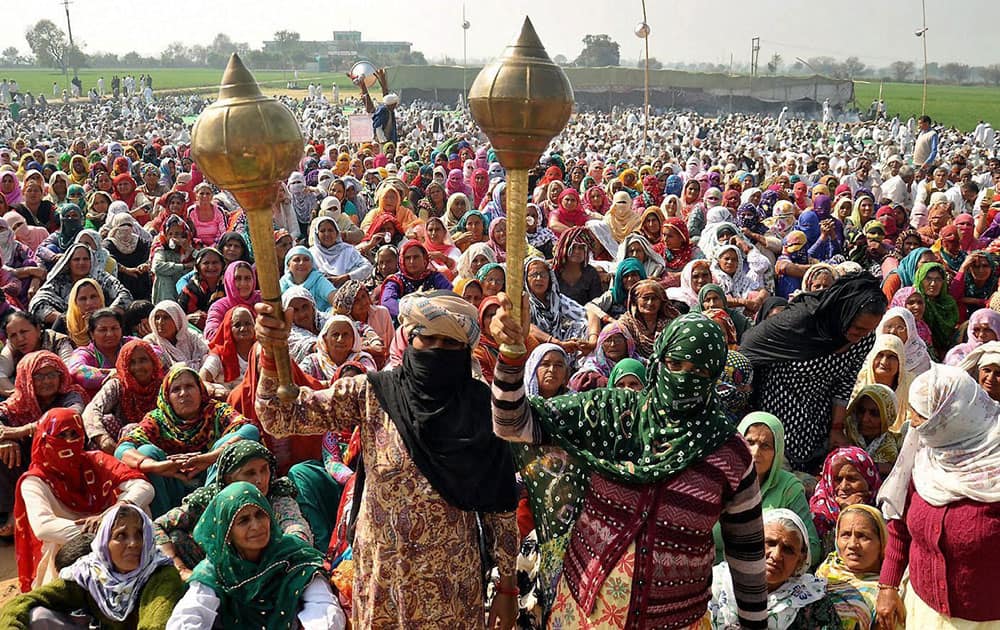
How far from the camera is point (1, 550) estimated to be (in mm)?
4598

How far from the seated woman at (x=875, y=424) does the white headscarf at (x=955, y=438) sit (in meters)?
1.26

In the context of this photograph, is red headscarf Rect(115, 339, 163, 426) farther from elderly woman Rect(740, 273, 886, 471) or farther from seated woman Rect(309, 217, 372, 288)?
elderly woman Rect(740, 273, 886, 471)

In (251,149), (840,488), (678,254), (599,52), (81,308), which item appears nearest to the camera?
(251,149)

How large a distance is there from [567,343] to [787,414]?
154cm

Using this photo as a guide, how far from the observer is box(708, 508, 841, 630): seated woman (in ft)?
8.41

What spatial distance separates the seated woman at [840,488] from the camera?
3.31m

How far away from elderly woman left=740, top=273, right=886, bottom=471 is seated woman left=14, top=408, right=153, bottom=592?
9.95 feet

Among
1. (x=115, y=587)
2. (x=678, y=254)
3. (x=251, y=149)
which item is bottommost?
(x=115, y=587)

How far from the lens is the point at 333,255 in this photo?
23.2 feet

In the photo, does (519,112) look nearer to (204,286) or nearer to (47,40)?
(204,286)

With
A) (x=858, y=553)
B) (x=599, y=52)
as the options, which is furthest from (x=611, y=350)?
(x=599, y=52)

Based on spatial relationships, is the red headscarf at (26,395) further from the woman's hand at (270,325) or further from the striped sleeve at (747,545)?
the striped sleeve at (747,545)

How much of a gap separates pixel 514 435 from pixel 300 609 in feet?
4.16

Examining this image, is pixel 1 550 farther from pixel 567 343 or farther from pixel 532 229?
pixel 532 229
